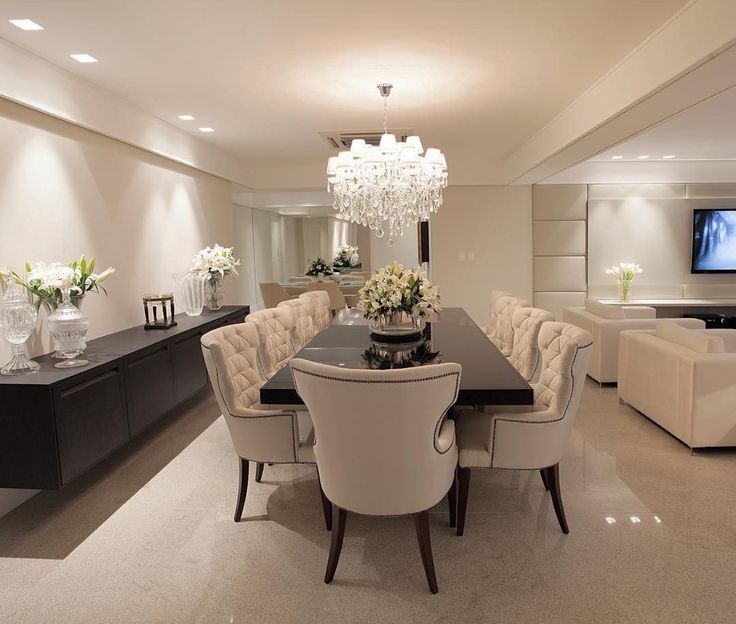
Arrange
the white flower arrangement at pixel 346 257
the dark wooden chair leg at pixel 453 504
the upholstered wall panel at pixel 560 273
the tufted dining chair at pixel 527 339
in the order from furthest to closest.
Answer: the white flower arrangement at pixel 346 257 < the upholstered wall panel at pixel 560 273 < the tufted dining chair at pixel 527 339 < the dark wooden chair leg at pixel 453 504

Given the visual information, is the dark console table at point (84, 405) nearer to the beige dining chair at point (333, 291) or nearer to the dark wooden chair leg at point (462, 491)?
the dark wooden chair leg at point (462, 491)

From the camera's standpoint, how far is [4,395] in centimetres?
273

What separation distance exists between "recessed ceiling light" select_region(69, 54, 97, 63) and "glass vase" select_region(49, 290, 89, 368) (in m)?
1.49

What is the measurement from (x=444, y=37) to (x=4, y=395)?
2.99 m

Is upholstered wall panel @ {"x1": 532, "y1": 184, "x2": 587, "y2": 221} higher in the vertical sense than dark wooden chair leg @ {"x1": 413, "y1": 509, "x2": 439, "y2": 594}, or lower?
higher

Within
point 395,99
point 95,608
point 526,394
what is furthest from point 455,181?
point 95,608

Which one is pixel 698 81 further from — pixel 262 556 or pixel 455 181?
pixel 455 181

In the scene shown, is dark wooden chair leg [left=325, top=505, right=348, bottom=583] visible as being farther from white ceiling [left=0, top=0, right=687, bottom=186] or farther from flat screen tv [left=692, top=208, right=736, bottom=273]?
flat screen tv [left=692, top=208, right=736, bottom=273]

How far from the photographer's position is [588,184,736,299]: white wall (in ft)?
25.5

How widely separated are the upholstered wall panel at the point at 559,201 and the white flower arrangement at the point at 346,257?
12.4ft

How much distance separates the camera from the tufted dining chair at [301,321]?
14.0ft

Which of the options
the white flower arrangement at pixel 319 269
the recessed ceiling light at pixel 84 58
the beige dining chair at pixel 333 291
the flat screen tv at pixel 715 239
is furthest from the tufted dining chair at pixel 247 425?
the flat screen tv at pixel 715 239

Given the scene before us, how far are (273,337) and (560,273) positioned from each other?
5563mm

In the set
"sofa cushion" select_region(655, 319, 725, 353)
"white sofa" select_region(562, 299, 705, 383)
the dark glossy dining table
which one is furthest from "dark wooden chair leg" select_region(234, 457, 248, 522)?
"white sofa" select_region(562, 299, 705, 383)
